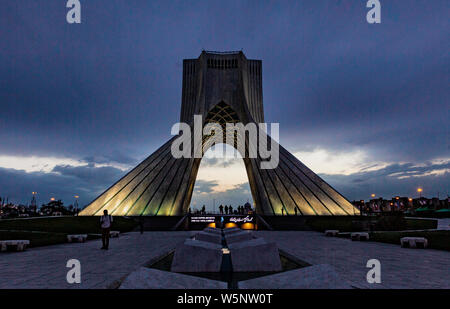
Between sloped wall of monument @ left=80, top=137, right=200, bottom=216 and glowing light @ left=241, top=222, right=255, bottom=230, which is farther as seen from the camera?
glowing light @ left=241, top=222, right=255, bottom=230

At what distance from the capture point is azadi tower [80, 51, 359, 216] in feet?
56.1

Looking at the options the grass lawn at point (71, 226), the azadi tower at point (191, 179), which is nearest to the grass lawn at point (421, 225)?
the azadi tower at point (191, 179)

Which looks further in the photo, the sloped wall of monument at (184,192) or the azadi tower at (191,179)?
the azadi tower at (191,179)

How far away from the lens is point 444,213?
2988 centimetres

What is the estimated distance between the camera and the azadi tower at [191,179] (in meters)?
17.1

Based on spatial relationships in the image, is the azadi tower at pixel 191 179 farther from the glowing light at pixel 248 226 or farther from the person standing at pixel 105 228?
the person standing at pixel 105 228

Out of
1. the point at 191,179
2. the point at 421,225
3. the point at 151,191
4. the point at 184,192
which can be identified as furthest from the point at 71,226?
the point at 421,225

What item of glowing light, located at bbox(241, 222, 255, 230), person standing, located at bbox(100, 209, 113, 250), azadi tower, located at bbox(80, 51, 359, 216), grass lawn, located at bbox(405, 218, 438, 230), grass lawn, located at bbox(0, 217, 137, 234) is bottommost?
glowing light, located at bbox(241, 222, 255, 230)

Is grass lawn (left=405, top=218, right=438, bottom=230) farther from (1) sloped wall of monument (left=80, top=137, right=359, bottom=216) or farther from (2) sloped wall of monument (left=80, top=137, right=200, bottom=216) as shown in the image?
(2) sloped wall of monument (left=80, top=137, right=200, bottom=216)

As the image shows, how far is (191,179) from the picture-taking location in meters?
21.1

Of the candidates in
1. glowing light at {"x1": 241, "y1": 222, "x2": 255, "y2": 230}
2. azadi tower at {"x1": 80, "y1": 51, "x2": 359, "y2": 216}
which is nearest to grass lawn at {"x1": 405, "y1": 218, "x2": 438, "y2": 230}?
azadi tower at {"x1": 80, "y1": 51, "x2": 359, "y2": 216}

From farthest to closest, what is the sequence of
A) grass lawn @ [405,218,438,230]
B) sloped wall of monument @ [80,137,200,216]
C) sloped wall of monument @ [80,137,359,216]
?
sloped wall of monument @ [80,137,359,216], sloped wall of monument @ [80,137,200,216], grass lawn @ [405,218,438,230]
